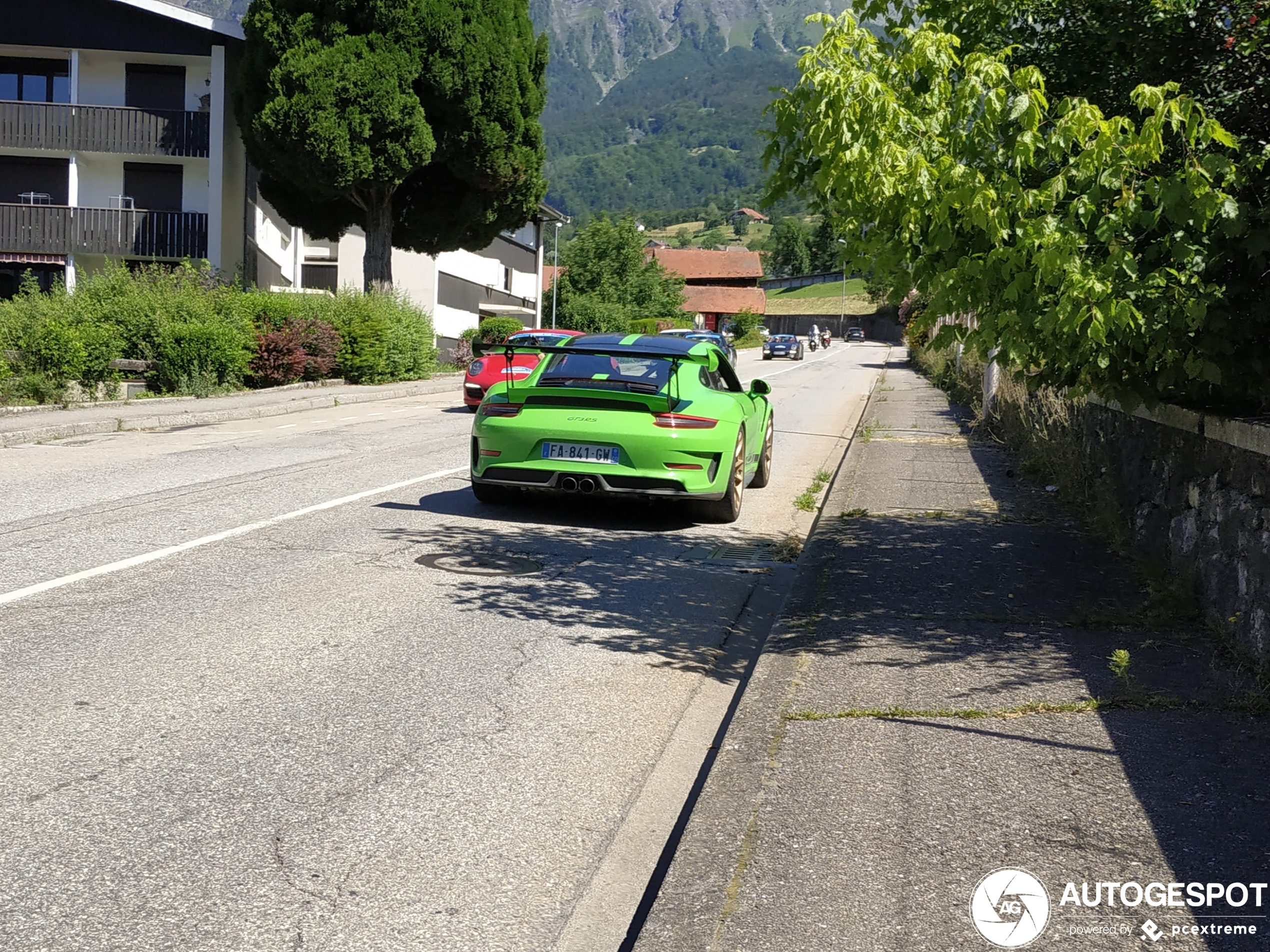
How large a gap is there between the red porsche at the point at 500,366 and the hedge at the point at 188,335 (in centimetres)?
477

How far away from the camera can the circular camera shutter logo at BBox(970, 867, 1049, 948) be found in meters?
3.24

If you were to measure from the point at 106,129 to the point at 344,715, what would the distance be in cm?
3284

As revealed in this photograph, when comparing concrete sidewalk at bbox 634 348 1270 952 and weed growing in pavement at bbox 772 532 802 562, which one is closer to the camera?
concrete sidewalk at bbox 634 348 1270 952

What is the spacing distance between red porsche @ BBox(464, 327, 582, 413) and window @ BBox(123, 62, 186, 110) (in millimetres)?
18530

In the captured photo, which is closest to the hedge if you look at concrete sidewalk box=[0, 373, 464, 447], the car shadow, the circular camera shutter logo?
concrete sidewalk box=[0, 373, 464, 447]

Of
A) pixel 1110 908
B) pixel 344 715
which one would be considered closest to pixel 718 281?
pixel 344 715

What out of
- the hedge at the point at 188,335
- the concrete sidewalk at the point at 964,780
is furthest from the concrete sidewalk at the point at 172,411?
the concrete sidewalk at the point at 964,780

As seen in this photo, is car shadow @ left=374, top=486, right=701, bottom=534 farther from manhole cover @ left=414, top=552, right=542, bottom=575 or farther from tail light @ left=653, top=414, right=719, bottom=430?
manhole cover @ left=414, top=552, right=542, bottom=575

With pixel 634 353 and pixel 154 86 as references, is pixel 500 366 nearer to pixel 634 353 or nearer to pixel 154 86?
pixel 634 353

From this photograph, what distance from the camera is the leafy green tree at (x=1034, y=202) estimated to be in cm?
521

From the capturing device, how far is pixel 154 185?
35.6 m

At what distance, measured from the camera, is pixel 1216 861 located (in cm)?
360

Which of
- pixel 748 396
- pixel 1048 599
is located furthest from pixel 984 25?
pixel 748 396

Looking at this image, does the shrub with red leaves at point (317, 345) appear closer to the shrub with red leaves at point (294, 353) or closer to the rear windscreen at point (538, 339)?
the shrub with red leaves at point (294, 353)
